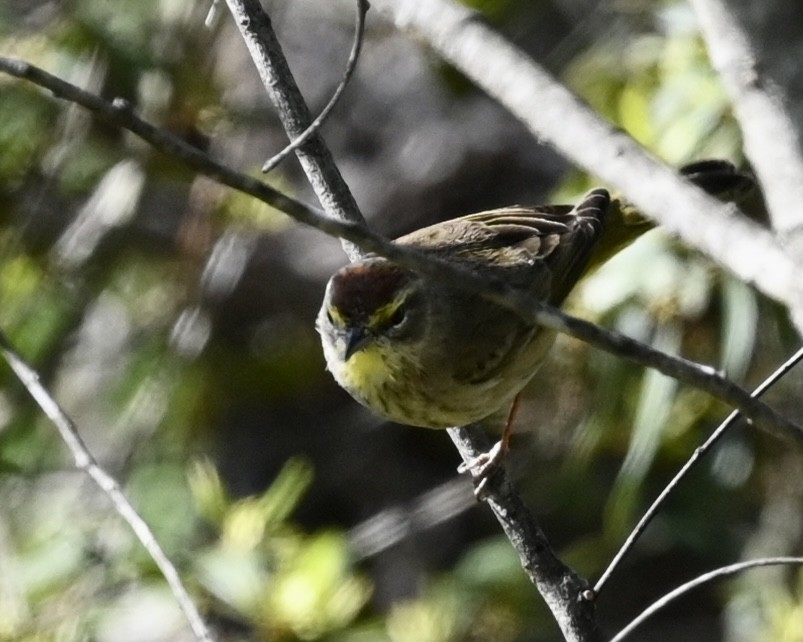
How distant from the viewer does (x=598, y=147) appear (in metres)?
1.98

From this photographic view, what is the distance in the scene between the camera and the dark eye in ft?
11.3

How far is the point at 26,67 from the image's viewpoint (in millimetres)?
1569

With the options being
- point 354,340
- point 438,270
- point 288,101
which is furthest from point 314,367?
point 438,270

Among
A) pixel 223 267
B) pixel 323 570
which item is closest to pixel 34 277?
pixel 223 267

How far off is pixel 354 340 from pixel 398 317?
0.63 ft

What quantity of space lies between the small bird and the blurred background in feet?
0.99

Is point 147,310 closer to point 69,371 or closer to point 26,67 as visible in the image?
point 69,371

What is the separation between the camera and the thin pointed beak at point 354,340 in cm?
333

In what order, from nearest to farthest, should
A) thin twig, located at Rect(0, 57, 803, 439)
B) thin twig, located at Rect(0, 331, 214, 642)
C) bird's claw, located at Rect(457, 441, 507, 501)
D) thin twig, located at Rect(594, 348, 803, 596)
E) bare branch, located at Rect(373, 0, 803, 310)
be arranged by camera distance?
thin twig, located at Rect(0, 57, 803, 439), bare branch, located at Rect(373, 0, 803, 310), thin twig, located at Rect(594, 348, 803, 596), thin twig, located at Rect(0, 331, 214, 642), bird's claw, located at Rect(457, 441, 507, 501)

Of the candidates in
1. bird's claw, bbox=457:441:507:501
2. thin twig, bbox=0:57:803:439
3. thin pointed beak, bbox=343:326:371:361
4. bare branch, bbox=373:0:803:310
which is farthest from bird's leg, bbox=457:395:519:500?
thin twig, bbox=0:57:803:439

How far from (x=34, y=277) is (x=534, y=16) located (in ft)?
8.68

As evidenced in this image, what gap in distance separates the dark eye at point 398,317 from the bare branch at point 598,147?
3.71 feet

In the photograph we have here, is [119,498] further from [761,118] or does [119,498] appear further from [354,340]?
[761,118]

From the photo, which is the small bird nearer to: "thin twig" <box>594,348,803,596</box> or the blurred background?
the blurred background
